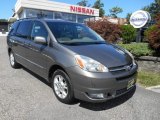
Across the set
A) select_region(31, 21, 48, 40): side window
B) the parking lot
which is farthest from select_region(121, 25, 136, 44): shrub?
select_region(31, 21, 48, 40): side window

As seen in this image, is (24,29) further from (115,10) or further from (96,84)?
(115,10)

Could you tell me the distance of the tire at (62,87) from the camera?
428cm

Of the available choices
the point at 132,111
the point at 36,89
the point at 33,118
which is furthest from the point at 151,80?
the point at 33,118

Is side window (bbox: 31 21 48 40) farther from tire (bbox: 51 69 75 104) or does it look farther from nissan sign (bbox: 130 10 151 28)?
nissan sign (bbox: 130 10 151 28)

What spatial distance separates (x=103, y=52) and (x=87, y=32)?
1.44m

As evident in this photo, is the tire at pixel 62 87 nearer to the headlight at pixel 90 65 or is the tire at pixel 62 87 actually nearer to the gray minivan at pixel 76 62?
the gray minivan at pixel 76 62

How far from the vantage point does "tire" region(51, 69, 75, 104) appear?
14.0ft

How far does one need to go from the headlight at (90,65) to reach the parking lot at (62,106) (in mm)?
890

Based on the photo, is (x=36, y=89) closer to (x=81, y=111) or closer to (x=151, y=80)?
(x=81, y=111)

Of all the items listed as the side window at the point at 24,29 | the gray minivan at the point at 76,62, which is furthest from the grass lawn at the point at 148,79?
A: the side window at the point at 24,29

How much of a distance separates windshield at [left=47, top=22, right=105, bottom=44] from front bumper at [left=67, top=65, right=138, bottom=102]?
107cm

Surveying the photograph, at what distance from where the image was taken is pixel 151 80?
253 inches

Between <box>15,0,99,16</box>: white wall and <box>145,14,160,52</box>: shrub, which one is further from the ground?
<box>15,0,99,16</box>: white wall

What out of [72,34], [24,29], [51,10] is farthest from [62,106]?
[51,10]
